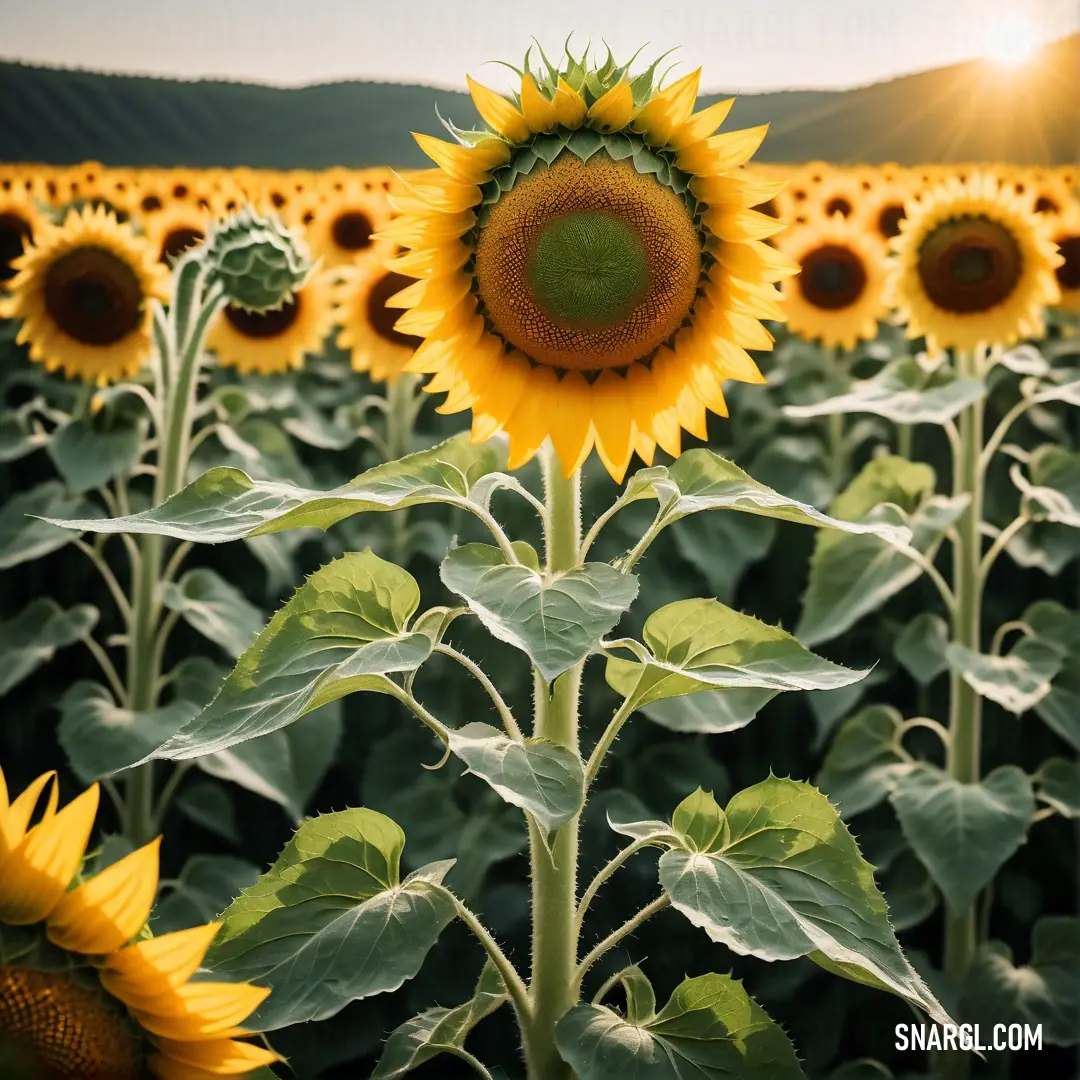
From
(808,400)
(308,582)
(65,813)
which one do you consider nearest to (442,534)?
(808,400)

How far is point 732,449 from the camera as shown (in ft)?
9.05

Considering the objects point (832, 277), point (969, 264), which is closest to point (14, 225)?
point (832, 277)

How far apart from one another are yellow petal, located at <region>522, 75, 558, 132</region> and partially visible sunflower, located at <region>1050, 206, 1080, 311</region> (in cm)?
217

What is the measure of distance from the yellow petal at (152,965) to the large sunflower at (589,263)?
51 centimetres

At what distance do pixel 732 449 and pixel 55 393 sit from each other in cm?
173

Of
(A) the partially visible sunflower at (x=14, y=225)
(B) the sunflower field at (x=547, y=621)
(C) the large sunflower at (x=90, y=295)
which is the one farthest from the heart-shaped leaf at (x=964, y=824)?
(A) the partially visible sunflower at (x=14, y=225)

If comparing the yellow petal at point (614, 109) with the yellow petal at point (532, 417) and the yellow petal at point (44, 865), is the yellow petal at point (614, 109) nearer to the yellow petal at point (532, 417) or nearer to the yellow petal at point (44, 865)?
the yellow petal at point (532, 417)

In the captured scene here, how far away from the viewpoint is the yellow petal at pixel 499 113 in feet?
3.33

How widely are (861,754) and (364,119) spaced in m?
1.81

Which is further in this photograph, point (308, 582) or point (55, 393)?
point (55, 393)

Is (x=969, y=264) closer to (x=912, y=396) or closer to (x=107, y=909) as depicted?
(x=912, y=396)

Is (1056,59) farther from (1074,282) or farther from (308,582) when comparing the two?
(308,582)

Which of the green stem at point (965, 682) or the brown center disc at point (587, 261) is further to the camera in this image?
the green stem at point (965, 682)

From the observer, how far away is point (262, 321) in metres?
2.84
